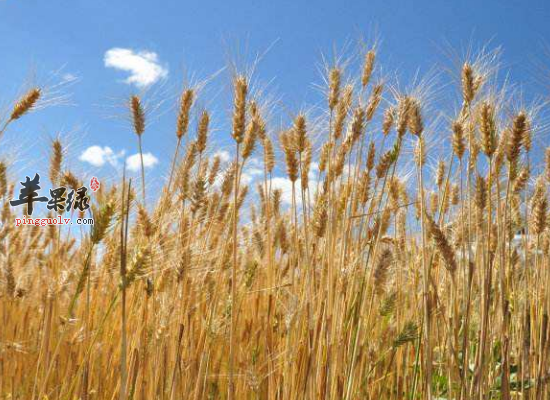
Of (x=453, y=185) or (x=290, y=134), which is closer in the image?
(x=290, y=134)

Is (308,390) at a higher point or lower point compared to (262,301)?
lower

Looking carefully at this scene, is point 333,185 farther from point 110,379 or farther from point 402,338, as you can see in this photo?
point 110,379

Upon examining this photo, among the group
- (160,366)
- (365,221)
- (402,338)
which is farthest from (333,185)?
(160,366)

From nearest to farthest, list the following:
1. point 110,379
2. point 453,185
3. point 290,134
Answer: point 290,134 → point 110,379 → point 453,185

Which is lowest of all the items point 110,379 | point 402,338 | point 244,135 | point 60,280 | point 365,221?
point 110,379

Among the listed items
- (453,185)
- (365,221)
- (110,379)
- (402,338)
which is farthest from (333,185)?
A: (453,185)

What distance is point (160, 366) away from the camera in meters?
1.70

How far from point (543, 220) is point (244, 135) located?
3.52ft

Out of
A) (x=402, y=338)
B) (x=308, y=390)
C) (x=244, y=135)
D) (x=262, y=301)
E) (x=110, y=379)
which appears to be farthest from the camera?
(x=262, y=301)

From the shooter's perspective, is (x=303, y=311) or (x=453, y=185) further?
(x=453, y=185)

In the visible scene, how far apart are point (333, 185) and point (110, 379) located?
1.06 m

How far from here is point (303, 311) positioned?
6.10 feet

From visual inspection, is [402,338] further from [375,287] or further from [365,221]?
[365,221]

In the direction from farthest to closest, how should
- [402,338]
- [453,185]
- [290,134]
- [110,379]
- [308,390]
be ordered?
1. [453,185]
2. [110,379]
3. [290,134]
4. [402,338]
5. [308,390]
